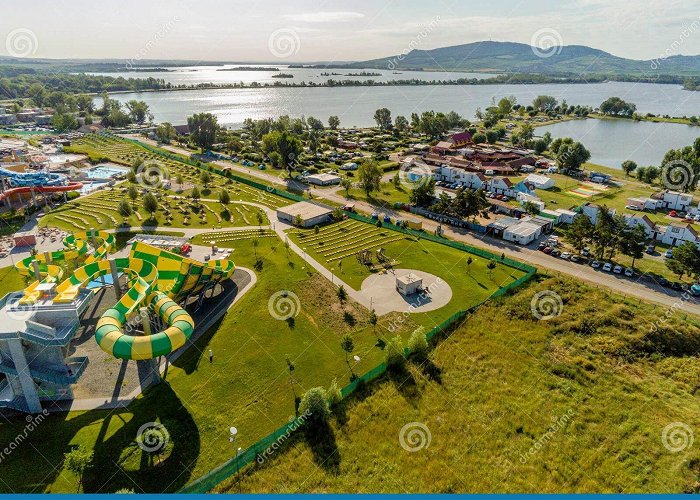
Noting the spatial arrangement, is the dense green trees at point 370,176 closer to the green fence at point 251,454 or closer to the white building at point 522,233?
the white building at point 522,233

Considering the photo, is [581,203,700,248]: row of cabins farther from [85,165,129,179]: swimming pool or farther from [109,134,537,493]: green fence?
[85,165,129,179]: swimming pool

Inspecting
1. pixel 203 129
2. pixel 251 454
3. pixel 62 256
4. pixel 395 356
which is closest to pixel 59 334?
pixel 251 454

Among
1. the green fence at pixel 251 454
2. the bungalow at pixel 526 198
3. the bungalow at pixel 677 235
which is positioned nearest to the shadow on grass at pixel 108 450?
the green fence at pixel 251 454

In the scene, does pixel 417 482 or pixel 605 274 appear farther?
pixel 605 274

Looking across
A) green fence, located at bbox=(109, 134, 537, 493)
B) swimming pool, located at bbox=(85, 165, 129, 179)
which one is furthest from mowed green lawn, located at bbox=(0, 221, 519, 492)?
swimming pool, located at bbox=(85, 165, 129, 179)

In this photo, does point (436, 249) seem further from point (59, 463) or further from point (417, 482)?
point (59, 463)

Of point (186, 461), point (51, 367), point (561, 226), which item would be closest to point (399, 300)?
point (186, 461)
